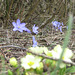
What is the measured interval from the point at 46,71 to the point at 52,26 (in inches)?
58.4

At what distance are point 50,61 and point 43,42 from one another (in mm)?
816

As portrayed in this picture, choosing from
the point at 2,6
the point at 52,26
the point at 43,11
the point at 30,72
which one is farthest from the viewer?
the point at 43,11

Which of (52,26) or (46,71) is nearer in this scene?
(46,71)

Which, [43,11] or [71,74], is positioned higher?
[43,11]

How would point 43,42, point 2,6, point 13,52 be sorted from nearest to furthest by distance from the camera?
point 13,52 → point 43,42 → point 2,6

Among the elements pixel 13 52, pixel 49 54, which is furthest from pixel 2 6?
pixel 49 54

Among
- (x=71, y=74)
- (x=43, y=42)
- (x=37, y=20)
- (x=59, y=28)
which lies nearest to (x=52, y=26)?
(x=59, y=28)

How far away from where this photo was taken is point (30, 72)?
522 millimetres

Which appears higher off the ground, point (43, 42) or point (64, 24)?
point (64, 24)

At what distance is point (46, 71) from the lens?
550 millimetres

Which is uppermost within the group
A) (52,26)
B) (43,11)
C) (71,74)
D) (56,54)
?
(43,11)

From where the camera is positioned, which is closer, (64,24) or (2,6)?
(2,6)

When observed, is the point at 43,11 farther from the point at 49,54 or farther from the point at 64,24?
the point at 49,54

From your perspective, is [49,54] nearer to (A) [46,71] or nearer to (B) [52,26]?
(A) [46,71]
